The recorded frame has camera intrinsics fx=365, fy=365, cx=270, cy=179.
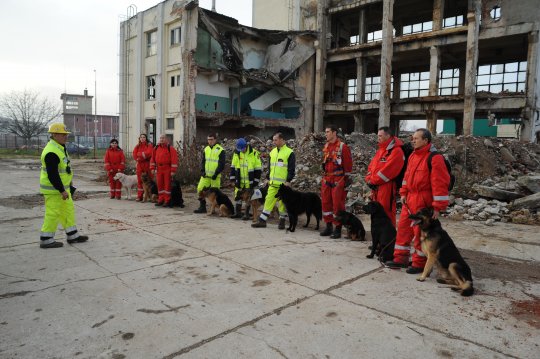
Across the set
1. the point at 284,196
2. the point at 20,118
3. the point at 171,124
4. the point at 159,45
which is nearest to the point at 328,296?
the point at 284,196

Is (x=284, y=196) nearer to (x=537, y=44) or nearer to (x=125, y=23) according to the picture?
(x=537, y=44)

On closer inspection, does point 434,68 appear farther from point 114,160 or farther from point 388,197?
point 388,197

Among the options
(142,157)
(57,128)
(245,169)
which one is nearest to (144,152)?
(142,157)

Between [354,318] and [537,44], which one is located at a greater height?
[537,44]

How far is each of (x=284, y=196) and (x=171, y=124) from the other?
19.6 metres

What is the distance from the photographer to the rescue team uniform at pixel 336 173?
6773mm

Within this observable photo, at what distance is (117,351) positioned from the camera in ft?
9.54

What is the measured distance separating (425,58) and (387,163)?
27.8 m

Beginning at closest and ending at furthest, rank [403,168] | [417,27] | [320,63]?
[403,168], [320,63], [417,27]

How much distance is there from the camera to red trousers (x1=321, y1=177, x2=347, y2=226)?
685cm

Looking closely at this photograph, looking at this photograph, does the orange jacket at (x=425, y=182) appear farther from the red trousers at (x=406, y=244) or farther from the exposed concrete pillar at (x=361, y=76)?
the exposed concrete pillar at (x=361, y=76)

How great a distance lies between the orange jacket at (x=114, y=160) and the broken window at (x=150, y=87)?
17.2m

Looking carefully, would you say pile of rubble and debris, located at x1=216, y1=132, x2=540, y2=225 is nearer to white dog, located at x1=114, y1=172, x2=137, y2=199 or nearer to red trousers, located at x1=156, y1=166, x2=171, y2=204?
red trousers, located at x1=156, y1=166, x2=171, y2=204

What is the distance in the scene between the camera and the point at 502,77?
27484mm
